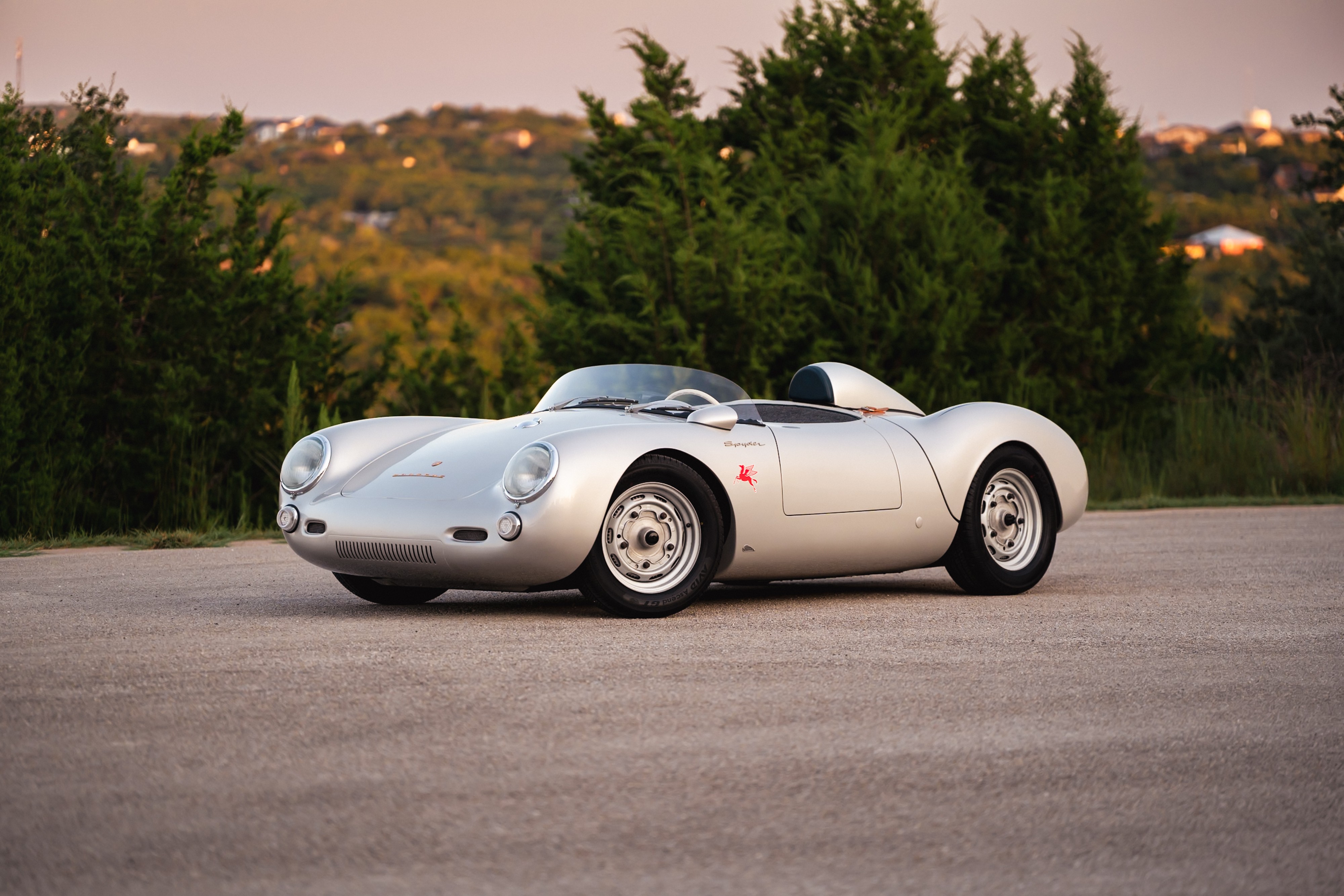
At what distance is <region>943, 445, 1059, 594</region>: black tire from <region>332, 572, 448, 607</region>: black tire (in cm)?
263

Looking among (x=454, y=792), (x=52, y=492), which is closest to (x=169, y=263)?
(x=52, y=492)

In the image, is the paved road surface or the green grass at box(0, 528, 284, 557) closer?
the paved road surface

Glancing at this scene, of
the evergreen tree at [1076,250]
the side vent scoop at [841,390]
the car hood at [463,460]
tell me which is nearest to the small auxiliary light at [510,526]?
the car hood at [463,460]

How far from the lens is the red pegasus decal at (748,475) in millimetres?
7109

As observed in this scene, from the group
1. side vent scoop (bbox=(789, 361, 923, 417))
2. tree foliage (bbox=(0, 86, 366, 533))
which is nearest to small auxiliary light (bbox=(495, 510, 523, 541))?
side vent scoop (bbox=(789, 361, 923, 417))

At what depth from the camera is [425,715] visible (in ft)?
14.9

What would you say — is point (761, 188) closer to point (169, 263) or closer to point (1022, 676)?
point (169, 263)

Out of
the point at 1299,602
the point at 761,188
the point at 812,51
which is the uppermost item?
the point at 812,51

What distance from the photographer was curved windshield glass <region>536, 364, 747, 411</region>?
26.5 ft

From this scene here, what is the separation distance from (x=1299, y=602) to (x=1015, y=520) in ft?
4.77

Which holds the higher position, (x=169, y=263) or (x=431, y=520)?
(x=169, y=263)

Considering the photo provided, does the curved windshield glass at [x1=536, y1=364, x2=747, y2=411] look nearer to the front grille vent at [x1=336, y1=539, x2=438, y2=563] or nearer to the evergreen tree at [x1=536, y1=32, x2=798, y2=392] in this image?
the front grille vent at [x1=336, y1=539, x2=438, y2=563]

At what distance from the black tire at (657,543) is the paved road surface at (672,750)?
0.12 m

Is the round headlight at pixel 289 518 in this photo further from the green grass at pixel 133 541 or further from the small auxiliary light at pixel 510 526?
the green grass at pixel 133 541
